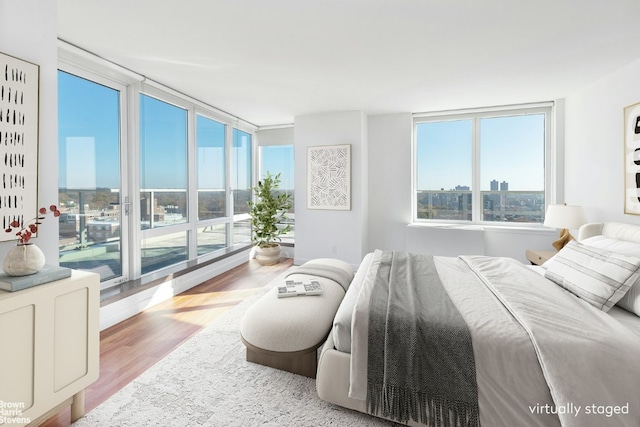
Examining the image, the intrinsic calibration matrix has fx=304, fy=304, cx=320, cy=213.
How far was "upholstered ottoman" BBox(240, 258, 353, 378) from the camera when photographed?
1961mm

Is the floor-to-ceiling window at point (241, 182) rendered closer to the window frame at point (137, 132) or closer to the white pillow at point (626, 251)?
the window frame at point (137, 132)

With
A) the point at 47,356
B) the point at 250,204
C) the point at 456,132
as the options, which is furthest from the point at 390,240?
the point at 47,356

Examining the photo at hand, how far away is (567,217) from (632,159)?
758mm

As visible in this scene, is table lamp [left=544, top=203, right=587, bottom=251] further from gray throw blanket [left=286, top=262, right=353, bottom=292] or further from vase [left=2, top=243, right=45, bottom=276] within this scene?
vase [left=2, top=243, right=45, bottom=276]

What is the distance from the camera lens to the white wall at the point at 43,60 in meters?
1.70

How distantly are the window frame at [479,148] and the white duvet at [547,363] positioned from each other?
3084 millimetres

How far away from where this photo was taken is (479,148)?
464cm

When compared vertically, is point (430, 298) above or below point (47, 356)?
above

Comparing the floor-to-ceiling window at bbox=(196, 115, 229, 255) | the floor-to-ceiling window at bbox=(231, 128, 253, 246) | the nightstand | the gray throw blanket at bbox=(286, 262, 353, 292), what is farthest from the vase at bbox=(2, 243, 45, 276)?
the nightstand

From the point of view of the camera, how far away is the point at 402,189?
484 centimetres

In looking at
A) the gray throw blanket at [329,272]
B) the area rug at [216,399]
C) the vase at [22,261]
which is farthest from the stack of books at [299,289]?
the vase at [22,261]

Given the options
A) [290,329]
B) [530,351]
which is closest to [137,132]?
[290,329]

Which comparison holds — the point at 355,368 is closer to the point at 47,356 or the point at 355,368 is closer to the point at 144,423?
the point at 144,423

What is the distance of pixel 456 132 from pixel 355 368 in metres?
4.24
